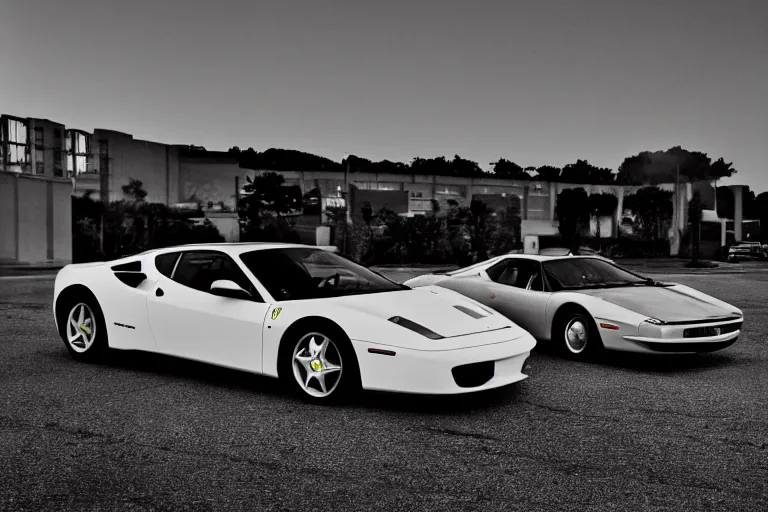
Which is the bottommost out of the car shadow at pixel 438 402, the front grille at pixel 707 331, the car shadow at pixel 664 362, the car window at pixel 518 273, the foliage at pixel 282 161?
the car shadow at pixel 664 362

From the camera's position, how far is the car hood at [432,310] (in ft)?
16.9

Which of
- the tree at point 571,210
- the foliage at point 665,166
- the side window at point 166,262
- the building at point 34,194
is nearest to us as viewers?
the side window at point 166,262

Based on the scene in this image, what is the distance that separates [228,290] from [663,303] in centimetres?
424

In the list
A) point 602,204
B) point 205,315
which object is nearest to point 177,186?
point 602,204

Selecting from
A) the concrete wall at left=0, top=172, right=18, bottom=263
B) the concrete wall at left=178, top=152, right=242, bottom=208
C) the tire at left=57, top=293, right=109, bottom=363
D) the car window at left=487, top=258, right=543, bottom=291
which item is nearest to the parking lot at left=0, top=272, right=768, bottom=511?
the tire at left=57, top=293, right=109, bottom=363

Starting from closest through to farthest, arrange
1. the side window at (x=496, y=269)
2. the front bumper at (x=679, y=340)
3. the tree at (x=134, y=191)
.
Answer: the front bumper at (x=679, y=340) → the side window at (x=496, y=269) → the tree at (x=134, y=191)

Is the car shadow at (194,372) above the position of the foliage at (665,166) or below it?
below

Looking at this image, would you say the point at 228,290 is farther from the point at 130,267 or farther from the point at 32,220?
the point at 32,220

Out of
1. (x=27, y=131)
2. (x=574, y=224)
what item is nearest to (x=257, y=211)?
(x=27, y=131)

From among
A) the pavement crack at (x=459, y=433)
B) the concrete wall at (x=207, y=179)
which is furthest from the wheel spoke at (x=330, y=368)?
the concrete wall at (x=207, y=179)

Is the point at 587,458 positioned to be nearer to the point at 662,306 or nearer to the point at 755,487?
the point at 755,487

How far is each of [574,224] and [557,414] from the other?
38.7 m

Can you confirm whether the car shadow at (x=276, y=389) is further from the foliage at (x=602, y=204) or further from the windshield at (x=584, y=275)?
the foliage at (x=602, y=204)

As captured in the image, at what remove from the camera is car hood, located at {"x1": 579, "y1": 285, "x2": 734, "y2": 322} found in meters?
6.74
